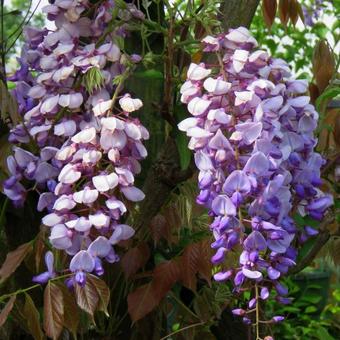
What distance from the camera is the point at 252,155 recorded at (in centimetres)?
91

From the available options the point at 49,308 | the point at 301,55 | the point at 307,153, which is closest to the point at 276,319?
the point at 307,153

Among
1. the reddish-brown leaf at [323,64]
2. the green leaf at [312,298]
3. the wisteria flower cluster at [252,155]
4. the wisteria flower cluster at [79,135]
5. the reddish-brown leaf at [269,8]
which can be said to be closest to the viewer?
the wisteria flower cluster at [252,155]

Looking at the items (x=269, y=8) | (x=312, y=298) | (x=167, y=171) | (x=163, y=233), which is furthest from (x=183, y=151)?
(x=312, y=298)

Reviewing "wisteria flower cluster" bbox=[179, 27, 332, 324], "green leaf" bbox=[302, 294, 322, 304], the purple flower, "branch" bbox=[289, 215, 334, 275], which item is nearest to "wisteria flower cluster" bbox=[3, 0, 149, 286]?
the purple flower

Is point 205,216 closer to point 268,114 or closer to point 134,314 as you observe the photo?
point 134,314

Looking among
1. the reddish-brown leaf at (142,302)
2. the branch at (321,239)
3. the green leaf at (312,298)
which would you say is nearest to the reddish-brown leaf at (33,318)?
the reddish-brown leaf at (142,302)

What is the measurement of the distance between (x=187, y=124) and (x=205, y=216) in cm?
49

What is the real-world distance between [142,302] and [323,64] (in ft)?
1.77

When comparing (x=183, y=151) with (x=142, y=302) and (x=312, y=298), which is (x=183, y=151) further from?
(x=312, y=298)

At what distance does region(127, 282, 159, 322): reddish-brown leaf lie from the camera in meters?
1.26

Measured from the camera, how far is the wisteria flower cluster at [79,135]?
1.03 meters

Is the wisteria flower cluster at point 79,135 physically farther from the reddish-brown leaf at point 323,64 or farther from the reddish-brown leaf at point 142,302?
the reddish-brown leaf at point 323,64

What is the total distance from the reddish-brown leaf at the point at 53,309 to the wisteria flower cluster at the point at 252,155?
0.27 meters

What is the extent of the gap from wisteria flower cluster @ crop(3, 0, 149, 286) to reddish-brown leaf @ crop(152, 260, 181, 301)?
22 centimetres
